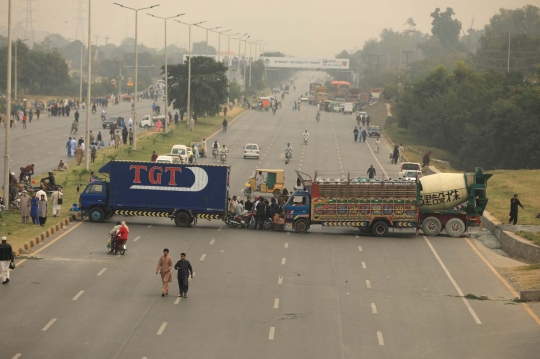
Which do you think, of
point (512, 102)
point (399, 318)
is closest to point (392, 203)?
point (399, 318)

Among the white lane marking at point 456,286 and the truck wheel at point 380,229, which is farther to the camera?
the truck wheel at point 380,229

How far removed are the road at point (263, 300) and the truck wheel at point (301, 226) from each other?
80 cm

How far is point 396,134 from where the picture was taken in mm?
102000

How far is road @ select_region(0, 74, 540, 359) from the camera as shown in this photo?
2181cm

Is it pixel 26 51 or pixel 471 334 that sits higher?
pixel 26 51

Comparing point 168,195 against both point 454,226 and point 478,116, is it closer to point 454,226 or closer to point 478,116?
point 454,226

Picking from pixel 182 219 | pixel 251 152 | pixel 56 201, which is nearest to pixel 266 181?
pixel 182 219

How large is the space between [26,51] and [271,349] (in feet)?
420

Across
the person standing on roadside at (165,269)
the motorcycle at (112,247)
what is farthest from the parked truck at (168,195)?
the person standing on roadside at (165,269)

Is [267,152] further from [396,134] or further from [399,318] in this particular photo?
[399,318]

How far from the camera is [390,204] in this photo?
1511 inches

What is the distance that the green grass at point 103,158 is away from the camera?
35.4m

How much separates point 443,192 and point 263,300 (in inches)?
594

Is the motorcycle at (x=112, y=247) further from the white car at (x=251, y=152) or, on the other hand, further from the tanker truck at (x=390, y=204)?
the white car at (x=251, y=152)
